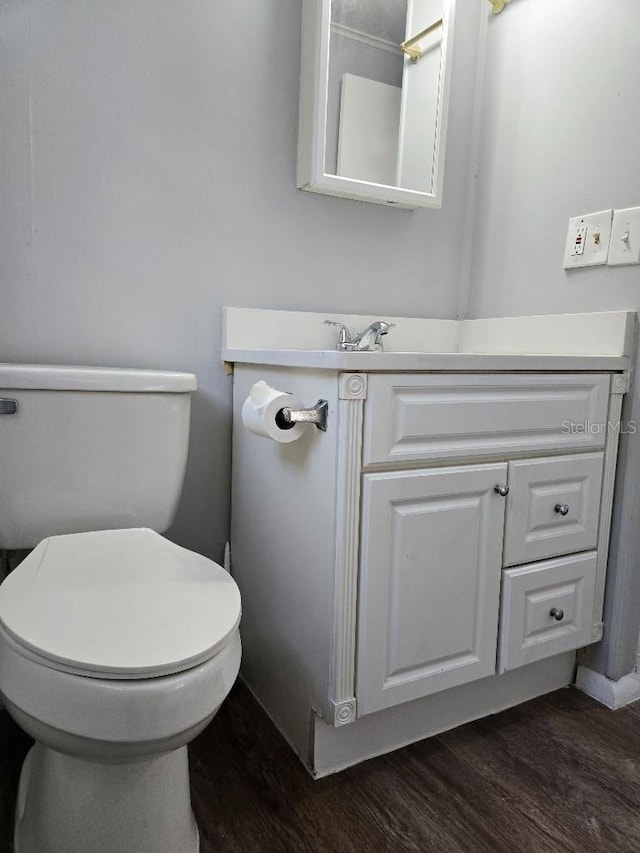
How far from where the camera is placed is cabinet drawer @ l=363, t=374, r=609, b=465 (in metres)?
1.02

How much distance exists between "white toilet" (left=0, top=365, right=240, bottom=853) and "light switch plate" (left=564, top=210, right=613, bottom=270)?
3.21ft

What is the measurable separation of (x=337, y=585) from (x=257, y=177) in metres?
0.96

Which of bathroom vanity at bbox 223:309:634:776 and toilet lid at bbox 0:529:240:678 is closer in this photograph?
toilet lid at bbox 0:529:240:678

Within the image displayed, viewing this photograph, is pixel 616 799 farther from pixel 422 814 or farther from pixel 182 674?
pixel 182 674

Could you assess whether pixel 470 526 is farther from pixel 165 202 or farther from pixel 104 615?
pixel 165 202

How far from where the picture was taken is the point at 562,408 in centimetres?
125

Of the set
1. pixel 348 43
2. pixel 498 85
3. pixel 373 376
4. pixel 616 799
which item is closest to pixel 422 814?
pixel 616 799

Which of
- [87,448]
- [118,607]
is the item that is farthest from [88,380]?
[118,607]

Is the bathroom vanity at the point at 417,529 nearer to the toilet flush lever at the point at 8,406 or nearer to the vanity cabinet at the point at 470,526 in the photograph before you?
the vanity cabinet at the point at 470,526

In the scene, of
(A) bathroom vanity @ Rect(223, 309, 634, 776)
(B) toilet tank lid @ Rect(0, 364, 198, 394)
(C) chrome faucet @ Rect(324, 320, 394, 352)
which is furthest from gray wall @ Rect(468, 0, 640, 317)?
(B) toilet tank lid @ Rect(0, 364, 198, 394)

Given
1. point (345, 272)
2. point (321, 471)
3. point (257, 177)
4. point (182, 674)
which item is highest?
point (257, 177)

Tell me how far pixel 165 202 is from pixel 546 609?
1224 mm

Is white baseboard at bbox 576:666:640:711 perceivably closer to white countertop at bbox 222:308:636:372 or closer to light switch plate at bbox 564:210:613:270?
white countertop at bbox 222:308:636:372

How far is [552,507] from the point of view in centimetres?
127
